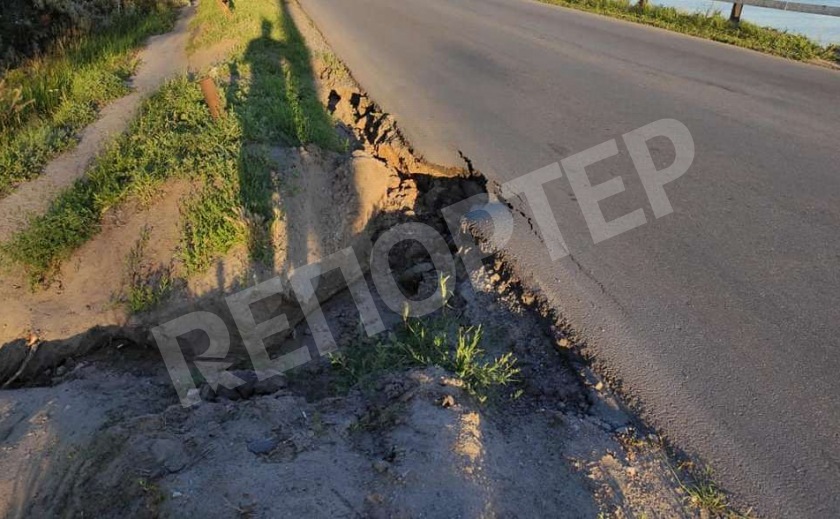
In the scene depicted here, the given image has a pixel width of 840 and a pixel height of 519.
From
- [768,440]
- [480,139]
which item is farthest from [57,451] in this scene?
[480,139]

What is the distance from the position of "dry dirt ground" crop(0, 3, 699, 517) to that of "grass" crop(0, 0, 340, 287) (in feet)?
0.46

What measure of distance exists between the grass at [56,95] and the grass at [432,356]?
3764mm

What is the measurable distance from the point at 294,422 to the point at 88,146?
4505 millimetres

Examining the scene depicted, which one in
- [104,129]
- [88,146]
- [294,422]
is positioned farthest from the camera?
[104,129]

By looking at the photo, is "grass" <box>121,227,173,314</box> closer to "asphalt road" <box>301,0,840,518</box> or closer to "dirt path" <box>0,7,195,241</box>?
"dirt path" <box>0,7,195,241</box>

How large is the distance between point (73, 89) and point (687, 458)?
7908 millimetres

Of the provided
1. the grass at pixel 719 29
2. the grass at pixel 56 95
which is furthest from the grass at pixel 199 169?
the grass at pixel 719 29

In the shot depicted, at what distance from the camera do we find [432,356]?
3.35m

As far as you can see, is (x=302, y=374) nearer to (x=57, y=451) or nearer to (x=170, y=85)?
(x=57, y=451)

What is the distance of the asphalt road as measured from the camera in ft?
9.24

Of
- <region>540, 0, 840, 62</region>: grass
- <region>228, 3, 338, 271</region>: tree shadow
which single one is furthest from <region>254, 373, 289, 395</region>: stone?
<region>540, 0, 840, 62</region>: grass

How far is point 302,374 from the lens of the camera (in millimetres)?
3764

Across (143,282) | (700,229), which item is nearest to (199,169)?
(143,282)

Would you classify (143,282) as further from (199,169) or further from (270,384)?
(270,384)
